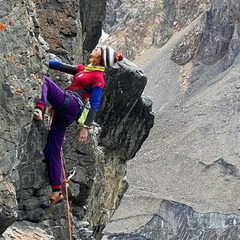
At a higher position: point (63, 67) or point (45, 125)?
point (63, 67)

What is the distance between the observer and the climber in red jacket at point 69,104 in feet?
30.4

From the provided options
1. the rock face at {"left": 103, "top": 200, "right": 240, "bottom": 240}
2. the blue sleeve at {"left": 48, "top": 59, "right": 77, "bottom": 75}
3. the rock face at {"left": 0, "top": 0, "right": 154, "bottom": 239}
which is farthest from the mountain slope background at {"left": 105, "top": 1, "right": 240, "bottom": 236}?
the blue sleeve at {"left": 48, "top": 59, "right": 77, "bottom": 75}

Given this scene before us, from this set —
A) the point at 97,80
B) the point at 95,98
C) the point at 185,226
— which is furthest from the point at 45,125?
the point at 185,226

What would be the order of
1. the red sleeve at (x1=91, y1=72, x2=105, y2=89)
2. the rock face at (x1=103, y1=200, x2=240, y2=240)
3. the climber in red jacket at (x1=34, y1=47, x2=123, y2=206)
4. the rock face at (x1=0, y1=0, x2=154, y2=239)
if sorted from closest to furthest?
the rock face at (x1=0, y1=0, x2=154, y2=239) < the climber in red jacket at (x1=34, y1=47, x2=123, y2=206) < the red sleeve at (x1=91, y1=72, x2=105, y2=89) < the rock face at (x1=103, y1=200, x2=240, y2=240)

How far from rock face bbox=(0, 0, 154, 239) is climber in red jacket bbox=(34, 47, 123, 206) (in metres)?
0.16

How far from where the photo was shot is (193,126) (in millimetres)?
72938

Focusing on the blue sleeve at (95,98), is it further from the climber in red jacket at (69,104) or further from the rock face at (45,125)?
the rock face at (45,125)

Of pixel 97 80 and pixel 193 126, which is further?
pixel 193 126

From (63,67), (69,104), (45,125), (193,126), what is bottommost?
(193,126)

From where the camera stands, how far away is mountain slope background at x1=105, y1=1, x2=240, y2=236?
57.7m

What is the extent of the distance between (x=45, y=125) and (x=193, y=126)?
64.4 m

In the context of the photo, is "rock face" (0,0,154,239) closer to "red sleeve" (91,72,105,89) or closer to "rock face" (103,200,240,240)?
"red sleeve" (91,72,105,89)

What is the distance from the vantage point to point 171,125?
7450 centimetres

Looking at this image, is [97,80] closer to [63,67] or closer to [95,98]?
[95,98]
